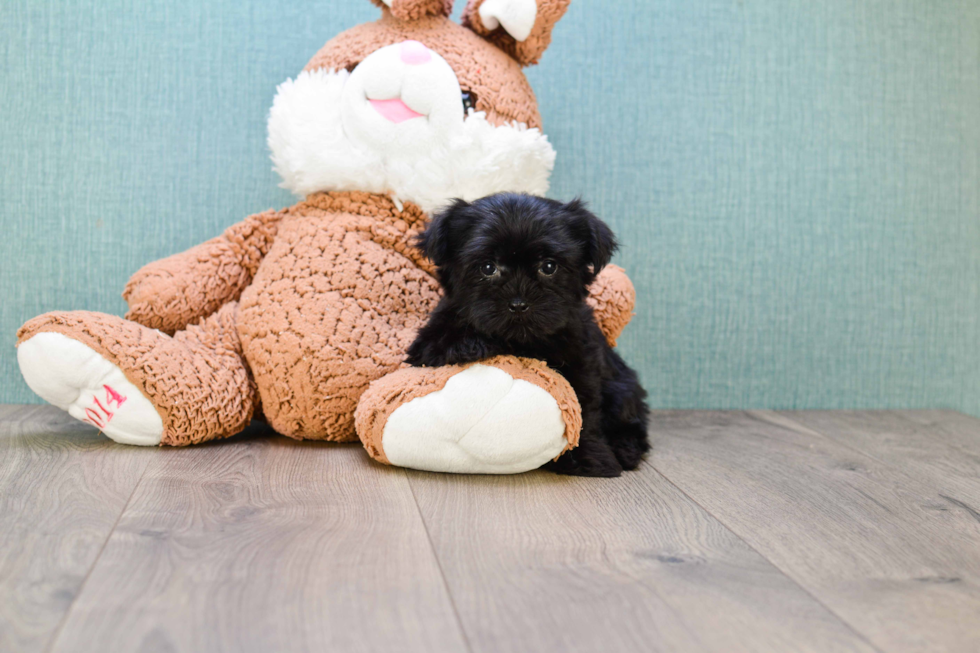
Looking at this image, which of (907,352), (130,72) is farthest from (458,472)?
(907,352)

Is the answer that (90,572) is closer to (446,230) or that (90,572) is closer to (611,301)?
(446,230)

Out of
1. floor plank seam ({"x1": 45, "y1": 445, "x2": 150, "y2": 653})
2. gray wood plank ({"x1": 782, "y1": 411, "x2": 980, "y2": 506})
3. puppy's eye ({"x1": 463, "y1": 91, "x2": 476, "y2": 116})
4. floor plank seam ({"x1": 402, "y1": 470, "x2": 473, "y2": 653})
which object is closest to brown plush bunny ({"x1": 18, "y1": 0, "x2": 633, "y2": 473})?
puppy's eye ({"x1": 463, "y1": 91, "x2": 476, "y2": 116})

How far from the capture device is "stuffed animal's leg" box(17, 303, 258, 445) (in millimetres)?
1207

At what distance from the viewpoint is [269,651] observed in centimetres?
64

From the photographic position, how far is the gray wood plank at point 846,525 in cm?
75

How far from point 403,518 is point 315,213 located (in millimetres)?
690

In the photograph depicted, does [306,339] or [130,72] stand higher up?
[130,72]

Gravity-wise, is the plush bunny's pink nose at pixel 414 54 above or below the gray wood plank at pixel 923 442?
above

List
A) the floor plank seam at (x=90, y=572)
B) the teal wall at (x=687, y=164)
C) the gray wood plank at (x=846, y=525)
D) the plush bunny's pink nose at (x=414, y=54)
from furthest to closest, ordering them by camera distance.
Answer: the teal wall at (x=687, y=164) < the plush bunny's pink nose at (x=414, y=54) < the gray wood plank at (x=846, y=525) < the floor plank seam at (x=90, y=572)

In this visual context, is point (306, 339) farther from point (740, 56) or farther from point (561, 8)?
point (740, 56)

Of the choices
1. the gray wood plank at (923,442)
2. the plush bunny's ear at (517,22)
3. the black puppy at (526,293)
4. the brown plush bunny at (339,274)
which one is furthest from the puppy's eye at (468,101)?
the gray wood plank at (923,442)

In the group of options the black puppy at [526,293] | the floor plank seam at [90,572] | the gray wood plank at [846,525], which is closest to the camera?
the floor plank seam at [90,572]

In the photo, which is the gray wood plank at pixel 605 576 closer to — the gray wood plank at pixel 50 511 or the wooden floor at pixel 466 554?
the wooden floor at pixel 466 554

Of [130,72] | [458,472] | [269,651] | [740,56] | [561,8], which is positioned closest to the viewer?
[269,651]
